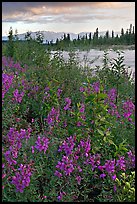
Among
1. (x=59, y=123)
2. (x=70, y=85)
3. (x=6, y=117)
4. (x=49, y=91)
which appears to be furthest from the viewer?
(x=70, y=85)

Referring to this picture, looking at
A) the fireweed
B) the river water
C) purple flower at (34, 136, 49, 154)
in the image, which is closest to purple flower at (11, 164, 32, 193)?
the fireweed

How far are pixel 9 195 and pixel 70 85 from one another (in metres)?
3.62

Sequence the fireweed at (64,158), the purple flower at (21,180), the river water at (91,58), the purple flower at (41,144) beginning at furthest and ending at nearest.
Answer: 1. the river water at (91,58)
2. the purple flower at (41,144)
3. the fireweed at (64,158)
4. the purple flower at (21,180)

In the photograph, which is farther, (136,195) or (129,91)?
(129,91)

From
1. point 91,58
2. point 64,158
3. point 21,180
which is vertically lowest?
point 21,180

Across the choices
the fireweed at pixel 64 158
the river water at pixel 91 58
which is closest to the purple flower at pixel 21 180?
the fireweed at pixel 64 158

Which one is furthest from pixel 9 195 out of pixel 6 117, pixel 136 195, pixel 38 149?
pixel 6 117

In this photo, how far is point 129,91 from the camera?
6574 millimetres

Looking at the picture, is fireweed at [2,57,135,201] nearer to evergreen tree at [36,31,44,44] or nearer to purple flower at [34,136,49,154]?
purple flower at [34,136,49,154]

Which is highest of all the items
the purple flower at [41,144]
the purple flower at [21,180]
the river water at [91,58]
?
the river water at [91,58]

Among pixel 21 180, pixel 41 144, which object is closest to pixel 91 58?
pixel 41 144

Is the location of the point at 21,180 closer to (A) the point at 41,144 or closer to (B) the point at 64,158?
(B) the point at 64,158

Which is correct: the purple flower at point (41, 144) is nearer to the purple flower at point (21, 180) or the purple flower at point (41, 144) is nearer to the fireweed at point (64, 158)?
the fireweed at point (64, 158)

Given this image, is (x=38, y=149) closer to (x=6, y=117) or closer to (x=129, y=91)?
(x=6, y=117)
